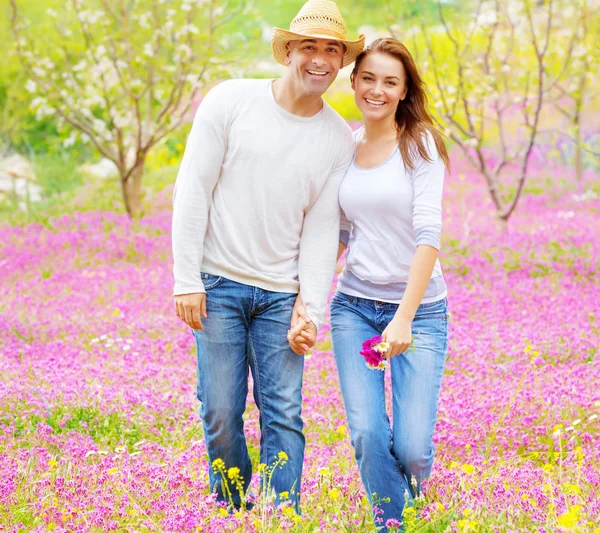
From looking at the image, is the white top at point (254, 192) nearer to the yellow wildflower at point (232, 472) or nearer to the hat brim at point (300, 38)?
the hat brim at point (300, 38)

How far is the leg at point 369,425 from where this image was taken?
3.59 meters

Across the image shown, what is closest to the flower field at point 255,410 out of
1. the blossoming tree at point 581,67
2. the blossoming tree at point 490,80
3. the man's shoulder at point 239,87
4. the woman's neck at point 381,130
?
the blossoming tree at point 490,80

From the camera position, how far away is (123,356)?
6641mm

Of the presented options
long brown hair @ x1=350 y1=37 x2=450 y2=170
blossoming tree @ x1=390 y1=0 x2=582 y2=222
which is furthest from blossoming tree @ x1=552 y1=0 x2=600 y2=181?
long brown hair @ x1=350 y1=37 x2=450 y2=170

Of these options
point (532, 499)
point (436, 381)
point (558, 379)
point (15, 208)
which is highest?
point (436, 381)

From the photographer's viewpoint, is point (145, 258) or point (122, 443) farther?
point (145, 258)

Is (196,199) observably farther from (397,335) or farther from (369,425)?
(369,425)

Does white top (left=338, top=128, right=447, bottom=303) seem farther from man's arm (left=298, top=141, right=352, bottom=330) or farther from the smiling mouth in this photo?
the smiling mouth

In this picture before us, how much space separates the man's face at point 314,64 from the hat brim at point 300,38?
4 centimetres

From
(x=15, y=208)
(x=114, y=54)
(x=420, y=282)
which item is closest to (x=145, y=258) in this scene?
(x=114, y=54)

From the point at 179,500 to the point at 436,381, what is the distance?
1.34 metres

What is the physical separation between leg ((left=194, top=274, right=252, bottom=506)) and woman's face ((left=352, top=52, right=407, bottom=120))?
105 cm

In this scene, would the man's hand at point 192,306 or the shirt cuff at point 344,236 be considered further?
the shirt cuff at point 344,236

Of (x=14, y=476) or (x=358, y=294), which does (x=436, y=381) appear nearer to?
(x=358, y=294)
